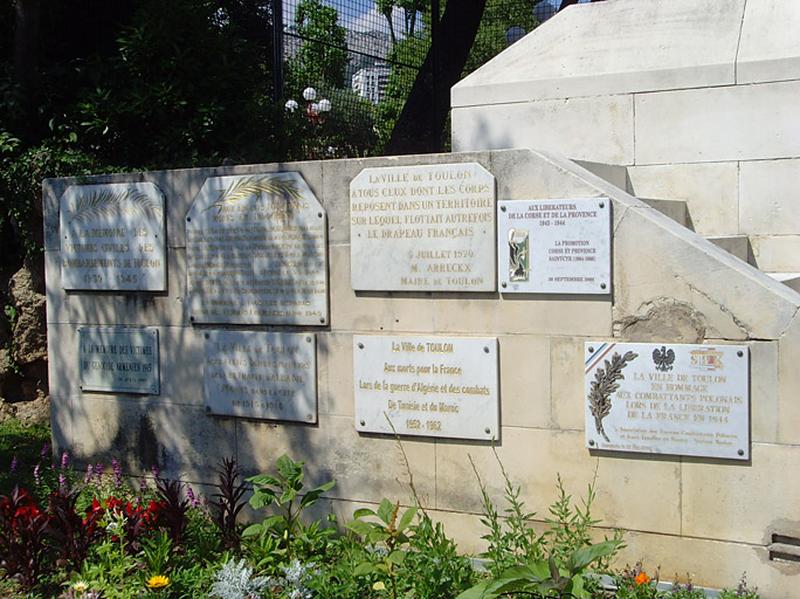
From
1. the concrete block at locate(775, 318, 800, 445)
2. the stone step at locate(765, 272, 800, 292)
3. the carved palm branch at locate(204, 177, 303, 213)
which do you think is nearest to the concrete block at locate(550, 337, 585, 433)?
the concrete block at locate(775, 318, 800, 445)

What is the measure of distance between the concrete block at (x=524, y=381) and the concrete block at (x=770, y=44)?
262 centimetres

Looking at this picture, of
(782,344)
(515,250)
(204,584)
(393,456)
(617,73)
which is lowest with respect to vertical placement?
(204,584)

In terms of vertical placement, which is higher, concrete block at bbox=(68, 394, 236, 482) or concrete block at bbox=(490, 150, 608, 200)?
concrete block at bbox=(490, 150, 608, 200)

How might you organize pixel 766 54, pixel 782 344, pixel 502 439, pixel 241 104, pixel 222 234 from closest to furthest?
1. pixel 782 344
2. pixel 502 439
3. pixel 222 234
4. pixel 766 54
5. pixel 241 104

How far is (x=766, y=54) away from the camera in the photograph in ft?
21.3

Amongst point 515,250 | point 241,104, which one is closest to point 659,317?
point 515,250

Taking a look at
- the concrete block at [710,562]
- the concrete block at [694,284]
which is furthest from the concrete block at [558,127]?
the concrete block at [710,562]

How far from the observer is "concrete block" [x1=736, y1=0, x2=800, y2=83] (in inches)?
253

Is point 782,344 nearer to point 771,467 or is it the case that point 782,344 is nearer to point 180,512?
point 771,467

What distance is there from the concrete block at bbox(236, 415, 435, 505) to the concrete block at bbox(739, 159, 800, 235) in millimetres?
2685

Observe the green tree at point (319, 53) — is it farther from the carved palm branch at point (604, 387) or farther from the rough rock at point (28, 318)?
the carved palm branch at point (604, 387)

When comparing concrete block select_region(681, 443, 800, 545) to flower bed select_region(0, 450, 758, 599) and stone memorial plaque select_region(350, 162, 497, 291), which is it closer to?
flower bed select_region(0, 450, 758, 599)

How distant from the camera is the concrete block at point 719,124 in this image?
21.1ft

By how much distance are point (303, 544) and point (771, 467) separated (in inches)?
90.3
